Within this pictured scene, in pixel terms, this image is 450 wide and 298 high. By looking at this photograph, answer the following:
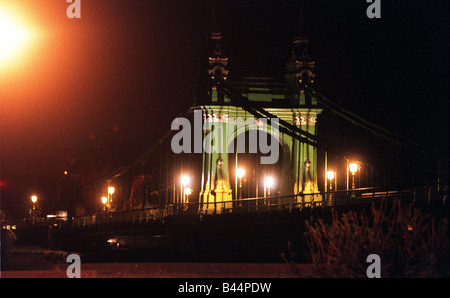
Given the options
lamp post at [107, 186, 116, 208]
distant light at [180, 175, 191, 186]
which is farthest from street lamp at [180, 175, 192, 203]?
lamp post at [107, 186, 116, 208]

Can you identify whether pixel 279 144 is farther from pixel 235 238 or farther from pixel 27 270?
pixel 27 270

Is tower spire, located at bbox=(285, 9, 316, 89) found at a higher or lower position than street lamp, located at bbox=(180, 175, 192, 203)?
higher

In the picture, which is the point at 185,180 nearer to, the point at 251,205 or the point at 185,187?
the point at 185,187

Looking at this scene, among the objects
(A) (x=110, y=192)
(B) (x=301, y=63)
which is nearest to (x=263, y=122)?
(B) (x=301, y=63)

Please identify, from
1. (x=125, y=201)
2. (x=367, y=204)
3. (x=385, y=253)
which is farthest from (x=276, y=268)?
(x=125, y=201)

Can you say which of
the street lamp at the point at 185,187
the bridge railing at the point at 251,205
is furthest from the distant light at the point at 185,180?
the bridge railing at the point at 251,205

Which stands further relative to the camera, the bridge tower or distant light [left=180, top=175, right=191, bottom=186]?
the bridge tower

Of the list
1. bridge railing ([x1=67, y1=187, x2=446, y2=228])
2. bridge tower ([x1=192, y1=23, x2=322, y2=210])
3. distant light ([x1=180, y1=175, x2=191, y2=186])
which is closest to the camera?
bridge railing ([x1=67, y1=187, x2=446, y2=228])

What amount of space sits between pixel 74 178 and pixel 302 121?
55.7ft

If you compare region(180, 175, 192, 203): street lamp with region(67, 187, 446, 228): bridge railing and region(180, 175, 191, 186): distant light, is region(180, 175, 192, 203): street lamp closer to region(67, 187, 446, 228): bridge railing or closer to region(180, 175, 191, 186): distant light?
region(180, 175, 191, 186): distant light

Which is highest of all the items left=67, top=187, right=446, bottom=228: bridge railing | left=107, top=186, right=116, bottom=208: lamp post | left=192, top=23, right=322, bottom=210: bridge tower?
left=192, top=23, right=322, bottom=210: bridge tower

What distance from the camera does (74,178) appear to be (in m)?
63.8

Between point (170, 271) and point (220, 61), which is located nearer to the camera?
point (170, 271)
